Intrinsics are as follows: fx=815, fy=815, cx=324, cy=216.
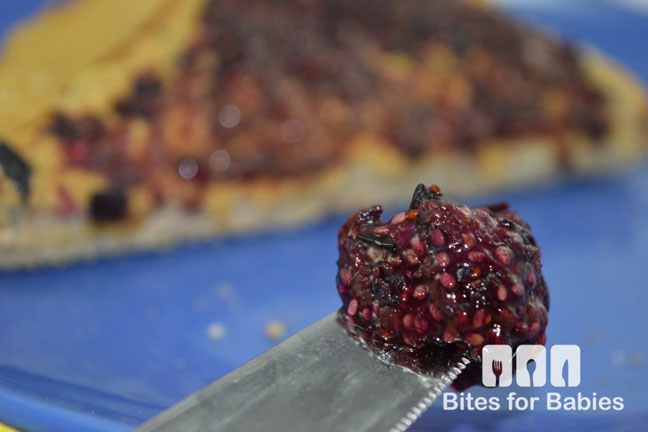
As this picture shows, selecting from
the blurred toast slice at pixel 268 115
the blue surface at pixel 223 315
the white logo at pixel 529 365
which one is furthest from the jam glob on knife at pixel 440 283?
the blurred toast slice at pixel 268 115

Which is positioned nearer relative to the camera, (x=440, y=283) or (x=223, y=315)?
(x=440, y=283)

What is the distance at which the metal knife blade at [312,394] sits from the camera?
1041mm

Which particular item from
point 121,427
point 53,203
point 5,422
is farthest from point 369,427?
point 53,203

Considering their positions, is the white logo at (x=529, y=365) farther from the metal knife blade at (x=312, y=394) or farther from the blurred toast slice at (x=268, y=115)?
the blurred toast slice at (x=268, y=115)

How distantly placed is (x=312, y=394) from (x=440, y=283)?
0.78 ft

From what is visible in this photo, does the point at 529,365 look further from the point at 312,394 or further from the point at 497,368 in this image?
the point at 312,394

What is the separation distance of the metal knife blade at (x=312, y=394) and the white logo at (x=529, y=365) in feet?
0.20

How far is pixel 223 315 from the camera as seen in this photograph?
68.2 inches

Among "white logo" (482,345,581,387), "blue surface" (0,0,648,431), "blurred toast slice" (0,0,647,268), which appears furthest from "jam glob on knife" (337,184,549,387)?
"blurred toast slice" (0,0,647,268)

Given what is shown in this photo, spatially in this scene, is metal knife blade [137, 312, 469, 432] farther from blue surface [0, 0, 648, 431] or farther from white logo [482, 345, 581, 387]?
blue surface [0, 0, 648, 431]

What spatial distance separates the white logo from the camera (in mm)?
1228

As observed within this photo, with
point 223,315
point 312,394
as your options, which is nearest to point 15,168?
point 223,315

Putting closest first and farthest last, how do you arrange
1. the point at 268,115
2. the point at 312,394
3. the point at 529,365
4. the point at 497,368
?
the point at 312,394
the point at 497,368
the point at 529,365
the point at 268,115

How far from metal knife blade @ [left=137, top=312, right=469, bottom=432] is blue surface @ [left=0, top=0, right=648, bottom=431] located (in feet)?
0.71
